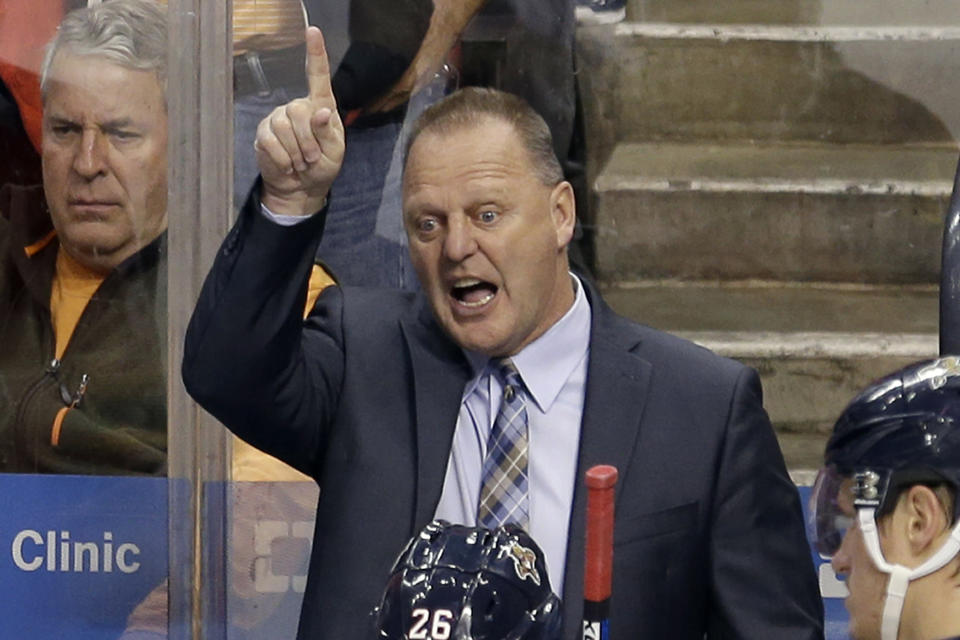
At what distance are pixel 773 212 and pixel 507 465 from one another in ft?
6.81

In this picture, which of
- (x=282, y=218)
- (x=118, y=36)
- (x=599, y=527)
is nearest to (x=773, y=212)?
(x=118, y=36)

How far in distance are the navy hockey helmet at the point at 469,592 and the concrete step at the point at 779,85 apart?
96.5 inches

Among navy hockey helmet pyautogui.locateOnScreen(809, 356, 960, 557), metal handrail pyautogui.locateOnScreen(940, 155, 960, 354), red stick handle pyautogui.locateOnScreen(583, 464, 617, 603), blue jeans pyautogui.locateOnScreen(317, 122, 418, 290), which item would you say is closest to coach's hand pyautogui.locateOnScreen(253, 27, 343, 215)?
red stick handle pyautogui.locateOnScreen(583, 464, 617, 603)

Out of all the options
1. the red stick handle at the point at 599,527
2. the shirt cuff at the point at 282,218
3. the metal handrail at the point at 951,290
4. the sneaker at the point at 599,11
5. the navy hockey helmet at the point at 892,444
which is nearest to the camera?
the red stick handle at the point at 599,527

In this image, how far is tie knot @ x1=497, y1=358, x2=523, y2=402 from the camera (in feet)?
10.3

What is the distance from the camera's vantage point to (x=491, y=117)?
10.4ft

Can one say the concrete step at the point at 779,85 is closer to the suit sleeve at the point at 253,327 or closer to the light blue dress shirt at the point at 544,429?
the light blue dress shirt at the point at 544,429

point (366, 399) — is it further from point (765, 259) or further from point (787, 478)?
point (765, 259)

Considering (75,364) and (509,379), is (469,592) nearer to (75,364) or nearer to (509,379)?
(509,379)

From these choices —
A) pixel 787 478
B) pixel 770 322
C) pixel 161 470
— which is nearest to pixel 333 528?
pixel 787 478

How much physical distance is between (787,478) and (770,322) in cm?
172

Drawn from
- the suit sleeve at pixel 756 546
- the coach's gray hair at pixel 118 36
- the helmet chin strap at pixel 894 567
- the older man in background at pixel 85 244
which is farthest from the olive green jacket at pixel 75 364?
the helmet chin strap at pixel 894 567

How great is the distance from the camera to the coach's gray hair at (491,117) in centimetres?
317

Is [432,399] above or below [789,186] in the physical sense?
above
